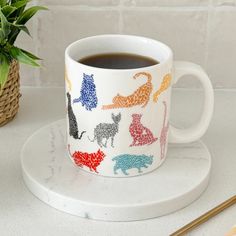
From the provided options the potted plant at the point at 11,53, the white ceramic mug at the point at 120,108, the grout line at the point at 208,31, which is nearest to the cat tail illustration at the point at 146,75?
the white ceramic mug at the point at 120,108

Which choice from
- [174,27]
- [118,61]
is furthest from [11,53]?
[174,27]

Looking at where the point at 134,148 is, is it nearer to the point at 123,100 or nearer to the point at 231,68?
the point at 123,100

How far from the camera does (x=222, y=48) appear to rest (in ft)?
2.60

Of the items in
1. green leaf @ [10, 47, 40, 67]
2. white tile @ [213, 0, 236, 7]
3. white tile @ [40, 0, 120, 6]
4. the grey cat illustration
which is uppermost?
white tile @ [213, 0, 236, 7]

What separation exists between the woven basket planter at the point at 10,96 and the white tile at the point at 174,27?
0.15 meters

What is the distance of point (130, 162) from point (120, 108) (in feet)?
0.19

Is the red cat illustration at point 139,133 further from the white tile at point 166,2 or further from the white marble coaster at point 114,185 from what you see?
the white tile at point 166,2

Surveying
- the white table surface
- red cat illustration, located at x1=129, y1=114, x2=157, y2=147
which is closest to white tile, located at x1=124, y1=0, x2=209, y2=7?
the white table surface

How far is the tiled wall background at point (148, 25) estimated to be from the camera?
0.76 metres

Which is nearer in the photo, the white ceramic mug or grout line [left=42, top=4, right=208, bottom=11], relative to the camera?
the white ceramic mug

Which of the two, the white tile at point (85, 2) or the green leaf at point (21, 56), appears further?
the white tile at point (85, 2)

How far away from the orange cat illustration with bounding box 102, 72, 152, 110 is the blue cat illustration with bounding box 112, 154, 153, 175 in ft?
0.17

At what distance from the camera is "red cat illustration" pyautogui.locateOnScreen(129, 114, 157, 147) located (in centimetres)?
59

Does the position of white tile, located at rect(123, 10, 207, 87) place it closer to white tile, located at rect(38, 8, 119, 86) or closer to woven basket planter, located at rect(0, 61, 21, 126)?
white tile, located at rect(38, 8, 119, 86)
